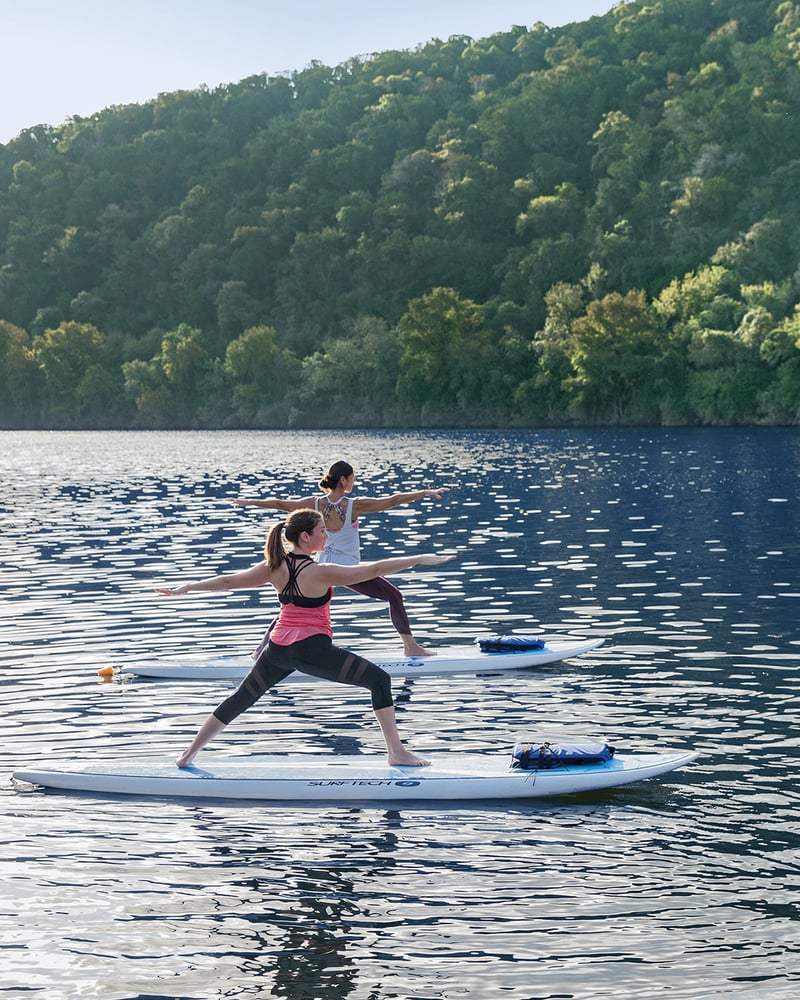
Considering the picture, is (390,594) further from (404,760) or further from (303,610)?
(303,610)

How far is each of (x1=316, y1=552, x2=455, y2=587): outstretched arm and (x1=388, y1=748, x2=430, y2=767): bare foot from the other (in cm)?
182

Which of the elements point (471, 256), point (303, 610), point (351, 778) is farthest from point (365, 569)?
point (471, 256)

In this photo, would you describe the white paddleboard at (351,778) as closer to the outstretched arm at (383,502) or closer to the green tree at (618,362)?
the outstretched arm at (383,502)

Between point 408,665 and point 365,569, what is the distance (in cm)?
679

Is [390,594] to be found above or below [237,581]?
below

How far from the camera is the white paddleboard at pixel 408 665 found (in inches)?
691

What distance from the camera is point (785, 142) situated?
130000 millimetres

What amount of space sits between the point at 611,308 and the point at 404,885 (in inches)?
4255

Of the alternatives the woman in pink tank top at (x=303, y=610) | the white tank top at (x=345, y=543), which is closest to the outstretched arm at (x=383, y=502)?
the white tank top at (x=345, y=543)

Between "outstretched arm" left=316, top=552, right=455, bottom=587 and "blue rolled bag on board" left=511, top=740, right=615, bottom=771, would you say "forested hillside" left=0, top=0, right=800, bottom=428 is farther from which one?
"outstretched arm" left=316, top=552, right=455, bottom=587

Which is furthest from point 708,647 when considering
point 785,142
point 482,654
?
point 785,142

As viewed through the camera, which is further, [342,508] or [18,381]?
[18,381]

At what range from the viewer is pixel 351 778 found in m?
12.0

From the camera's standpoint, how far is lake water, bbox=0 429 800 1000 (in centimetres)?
845
